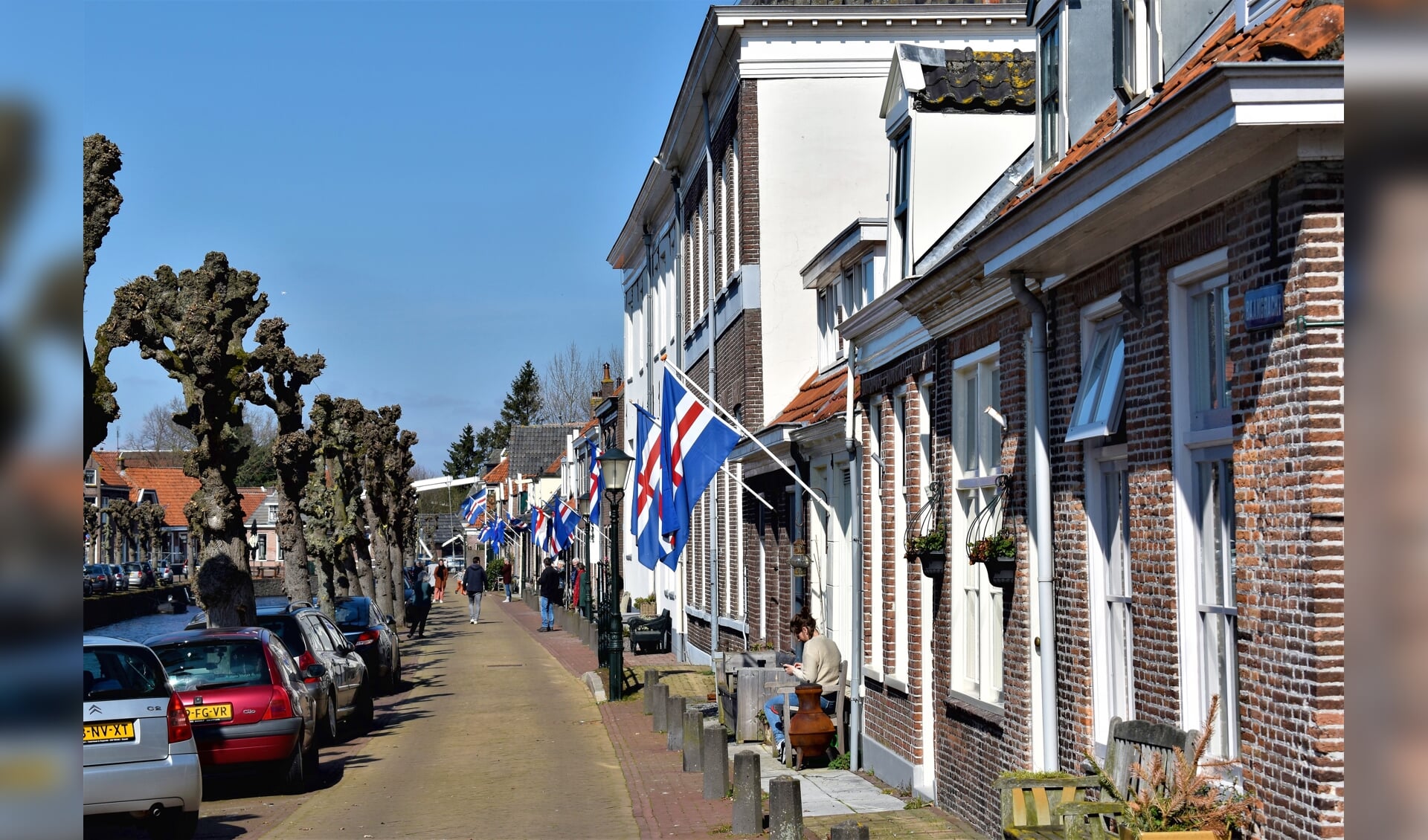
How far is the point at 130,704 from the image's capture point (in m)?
11.4

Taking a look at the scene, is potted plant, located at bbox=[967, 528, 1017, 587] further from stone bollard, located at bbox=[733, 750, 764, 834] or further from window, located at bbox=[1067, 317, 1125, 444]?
stone bollard, located at bbox=[733, 750, 764, 834]

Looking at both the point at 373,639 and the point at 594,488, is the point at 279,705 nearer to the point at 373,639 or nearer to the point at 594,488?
the point at 373,639

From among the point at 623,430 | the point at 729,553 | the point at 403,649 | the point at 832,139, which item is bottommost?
the point at 403,649

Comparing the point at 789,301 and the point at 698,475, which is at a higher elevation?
the point at 789,301

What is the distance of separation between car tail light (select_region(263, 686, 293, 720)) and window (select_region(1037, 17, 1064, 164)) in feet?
30.3

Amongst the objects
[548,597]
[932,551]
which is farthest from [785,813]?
[548,597]

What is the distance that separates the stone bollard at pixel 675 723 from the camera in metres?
18.2

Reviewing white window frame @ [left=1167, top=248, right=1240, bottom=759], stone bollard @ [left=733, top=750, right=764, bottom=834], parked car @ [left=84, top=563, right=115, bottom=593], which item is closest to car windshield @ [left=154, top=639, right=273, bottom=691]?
stone bollard @ [left=733, top=750, right=764, bottom=834]

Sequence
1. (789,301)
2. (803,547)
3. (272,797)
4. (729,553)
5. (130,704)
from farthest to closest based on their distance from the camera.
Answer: (729,553), (789,301), (803,547), (272,797), (130,704)

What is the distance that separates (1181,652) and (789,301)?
17.7m

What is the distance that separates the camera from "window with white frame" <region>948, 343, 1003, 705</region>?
1191 cm

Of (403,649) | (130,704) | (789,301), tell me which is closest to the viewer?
(130,704)
